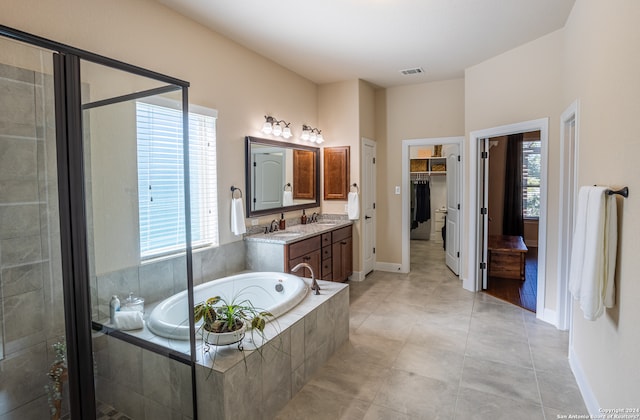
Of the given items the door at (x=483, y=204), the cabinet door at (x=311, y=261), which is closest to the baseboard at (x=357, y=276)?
the cabinet door at (x=311, y=261)

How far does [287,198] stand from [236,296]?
161 cm

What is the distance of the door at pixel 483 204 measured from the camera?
4461mm

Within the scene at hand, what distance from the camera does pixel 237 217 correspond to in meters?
3.51

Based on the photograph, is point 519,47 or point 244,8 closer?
point 244,8

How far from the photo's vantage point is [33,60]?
1.45 m

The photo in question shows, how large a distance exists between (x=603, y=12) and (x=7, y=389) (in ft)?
12.2

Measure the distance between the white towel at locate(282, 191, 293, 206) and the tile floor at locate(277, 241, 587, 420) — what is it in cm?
150

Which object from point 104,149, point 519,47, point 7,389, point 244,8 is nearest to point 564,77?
point 519,47

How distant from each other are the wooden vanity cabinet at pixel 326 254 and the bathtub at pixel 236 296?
13.7 inches

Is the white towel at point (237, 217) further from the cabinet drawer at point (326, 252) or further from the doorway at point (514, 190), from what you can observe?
the doorway at point (514, 190)

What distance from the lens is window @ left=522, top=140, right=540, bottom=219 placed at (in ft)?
24.4

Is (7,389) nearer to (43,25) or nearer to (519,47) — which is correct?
(43,25)

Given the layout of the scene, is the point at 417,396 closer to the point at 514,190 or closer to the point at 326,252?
the point at 326,252

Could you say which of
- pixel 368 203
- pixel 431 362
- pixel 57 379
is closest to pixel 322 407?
pixel 431 362
